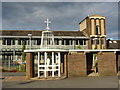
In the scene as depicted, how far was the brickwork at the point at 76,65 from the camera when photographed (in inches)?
857

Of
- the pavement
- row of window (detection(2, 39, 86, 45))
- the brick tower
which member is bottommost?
the pavement

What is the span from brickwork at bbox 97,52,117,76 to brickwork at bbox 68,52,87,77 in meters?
2.10

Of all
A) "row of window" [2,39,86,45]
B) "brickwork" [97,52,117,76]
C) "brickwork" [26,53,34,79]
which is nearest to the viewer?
"brickwork" [26,53,34,79]

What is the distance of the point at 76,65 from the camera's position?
21906 mm

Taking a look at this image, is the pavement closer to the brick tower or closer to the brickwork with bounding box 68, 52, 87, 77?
the brickwork with bounding box 68, 52, 87, 77

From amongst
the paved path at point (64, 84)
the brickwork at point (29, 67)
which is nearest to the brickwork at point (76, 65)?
the brickwork at point (29, 67)

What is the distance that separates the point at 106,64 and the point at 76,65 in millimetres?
3847

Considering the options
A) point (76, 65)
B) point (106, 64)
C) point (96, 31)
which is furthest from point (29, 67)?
point (96, 31)

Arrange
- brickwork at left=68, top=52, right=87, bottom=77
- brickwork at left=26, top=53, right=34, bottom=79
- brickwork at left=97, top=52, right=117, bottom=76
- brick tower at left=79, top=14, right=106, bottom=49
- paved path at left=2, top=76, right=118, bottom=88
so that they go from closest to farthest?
paved path at left=2, top=76, right=118, bottom=88, brickwork at left=26, top=53, right=34, bottom=79, brickwork at left=68, top=52, right=87, bottom=77, brickwork at left=97, top=52, right=117, bottom=76, brick tower at left=79, top=14, right=106, bottom=49

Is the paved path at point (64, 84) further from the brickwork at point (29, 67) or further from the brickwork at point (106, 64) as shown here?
the brickwork at point (106, 64)

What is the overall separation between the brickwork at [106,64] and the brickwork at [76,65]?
6.88 ft

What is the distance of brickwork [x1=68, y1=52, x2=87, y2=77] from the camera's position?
71.4ft

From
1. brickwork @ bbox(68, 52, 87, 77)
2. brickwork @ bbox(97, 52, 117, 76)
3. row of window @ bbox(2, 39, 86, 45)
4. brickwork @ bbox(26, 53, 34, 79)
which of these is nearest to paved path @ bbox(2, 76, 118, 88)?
brickwork @ bbox(26, 53, 34, 79)

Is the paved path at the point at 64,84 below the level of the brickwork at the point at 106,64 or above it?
below
